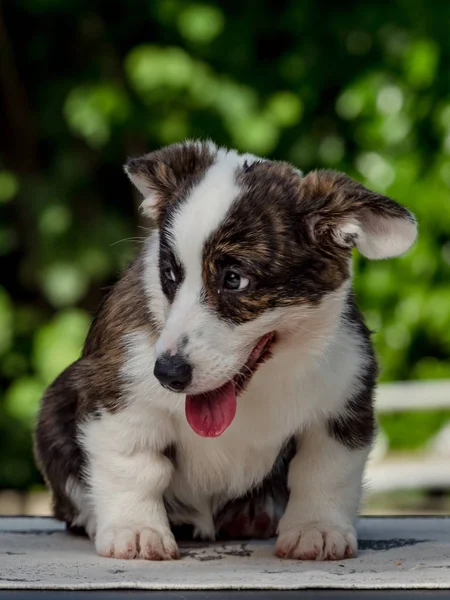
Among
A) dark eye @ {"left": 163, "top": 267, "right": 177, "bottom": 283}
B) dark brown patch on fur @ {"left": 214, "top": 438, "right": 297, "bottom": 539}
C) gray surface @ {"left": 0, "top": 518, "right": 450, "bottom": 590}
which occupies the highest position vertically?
A: dark eye @ {"left": 163, "top": 267, "right": 177, "bottom": 283}

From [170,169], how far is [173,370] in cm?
74

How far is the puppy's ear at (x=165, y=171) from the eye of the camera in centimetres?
364

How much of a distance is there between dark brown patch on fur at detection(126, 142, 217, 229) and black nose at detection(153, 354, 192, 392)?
0.54 meters

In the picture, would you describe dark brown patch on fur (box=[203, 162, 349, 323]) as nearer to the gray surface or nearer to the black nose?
the black nose

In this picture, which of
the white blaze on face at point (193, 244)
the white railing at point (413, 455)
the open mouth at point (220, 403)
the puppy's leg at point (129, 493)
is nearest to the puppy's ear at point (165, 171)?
the white blaze on face at point (193, 244)

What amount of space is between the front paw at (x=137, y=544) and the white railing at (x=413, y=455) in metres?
4.44

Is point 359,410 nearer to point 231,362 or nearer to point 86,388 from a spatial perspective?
point 231,362

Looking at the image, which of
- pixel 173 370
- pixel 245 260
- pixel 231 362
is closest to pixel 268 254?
pixel 245 260

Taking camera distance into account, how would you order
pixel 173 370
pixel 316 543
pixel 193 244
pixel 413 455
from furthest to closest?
pixel 413 455
pixel 316 543
pixel 193 244
pixel 173 370

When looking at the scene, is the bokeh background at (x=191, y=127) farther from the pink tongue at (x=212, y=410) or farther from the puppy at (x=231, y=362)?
the pink tongue at (x=212, y=410)

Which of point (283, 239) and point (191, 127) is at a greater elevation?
point (191, 127)

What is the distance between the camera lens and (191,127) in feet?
30.5

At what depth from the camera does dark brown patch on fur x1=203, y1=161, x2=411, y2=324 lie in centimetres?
329

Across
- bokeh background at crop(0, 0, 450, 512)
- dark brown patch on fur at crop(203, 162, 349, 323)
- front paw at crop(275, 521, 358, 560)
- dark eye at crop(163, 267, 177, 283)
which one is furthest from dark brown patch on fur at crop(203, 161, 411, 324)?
bokeh background at crop(0, 0, 450, 512)
